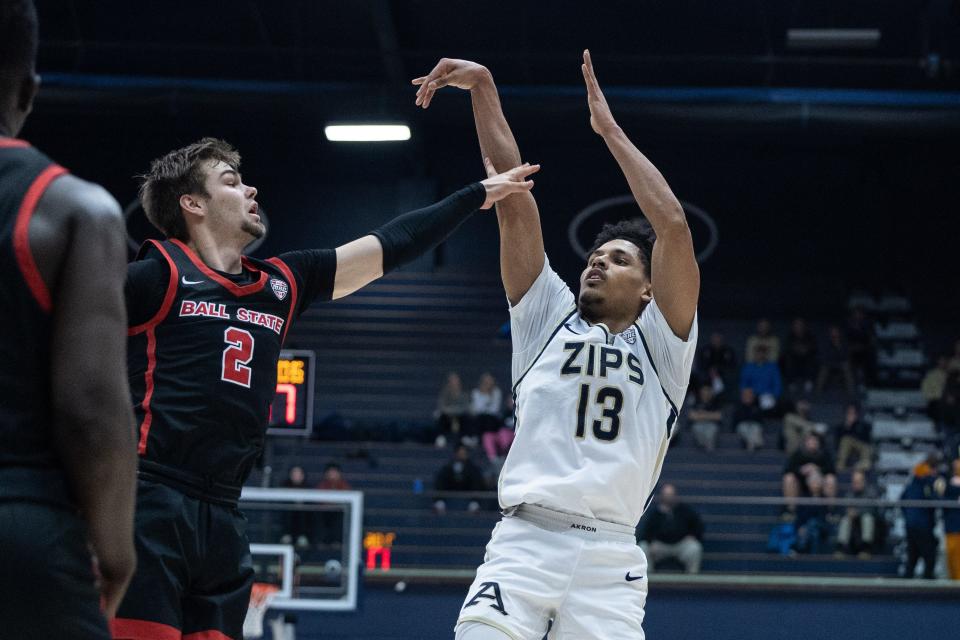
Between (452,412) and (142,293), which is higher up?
(142,293)

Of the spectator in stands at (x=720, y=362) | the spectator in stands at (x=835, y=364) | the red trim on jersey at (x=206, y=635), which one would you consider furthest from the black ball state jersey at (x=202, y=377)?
the spectator in stands at (x=835, y=364)

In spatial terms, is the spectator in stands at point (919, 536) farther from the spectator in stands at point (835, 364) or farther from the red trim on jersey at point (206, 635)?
the red trim on jersey at point (206, 635)

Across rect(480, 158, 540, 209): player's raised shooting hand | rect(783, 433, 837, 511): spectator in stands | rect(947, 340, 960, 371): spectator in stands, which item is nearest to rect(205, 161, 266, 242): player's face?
rect(480, 158, 540, 209): player's raised shooting hand

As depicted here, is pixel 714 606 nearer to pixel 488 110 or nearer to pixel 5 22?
pixel 488 110

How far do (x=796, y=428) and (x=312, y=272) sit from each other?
17260 mm

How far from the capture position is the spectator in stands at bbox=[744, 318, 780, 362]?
22.5m

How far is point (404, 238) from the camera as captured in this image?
4691 mm

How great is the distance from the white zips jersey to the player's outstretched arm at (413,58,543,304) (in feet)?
0.33

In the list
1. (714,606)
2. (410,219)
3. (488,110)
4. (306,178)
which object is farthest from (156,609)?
(306,178)

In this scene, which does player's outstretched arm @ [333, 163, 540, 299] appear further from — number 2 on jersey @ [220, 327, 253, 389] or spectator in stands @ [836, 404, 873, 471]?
spectator in stands @ [836, 404, 873, 471]

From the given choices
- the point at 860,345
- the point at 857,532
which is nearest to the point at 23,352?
the point at 857,532

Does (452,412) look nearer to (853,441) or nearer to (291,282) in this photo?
(853,441)

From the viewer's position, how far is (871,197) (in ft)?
86.4

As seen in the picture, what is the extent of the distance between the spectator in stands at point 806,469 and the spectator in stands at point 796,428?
6.07ft
